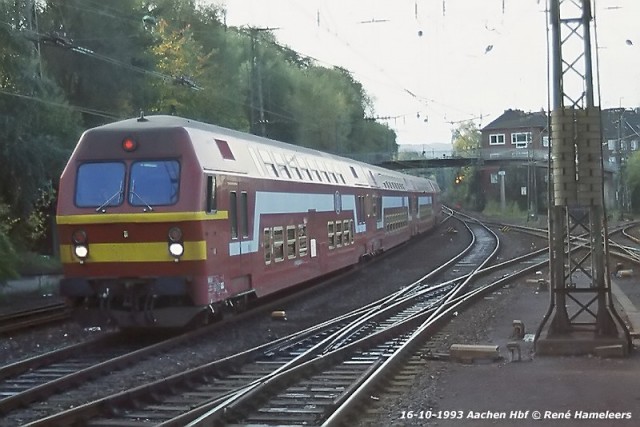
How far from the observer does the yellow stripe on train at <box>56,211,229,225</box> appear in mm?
12953

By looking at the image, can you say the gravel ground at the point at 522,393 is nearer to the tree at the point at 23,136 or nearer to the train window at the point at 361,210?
the train window at the point at 361,210

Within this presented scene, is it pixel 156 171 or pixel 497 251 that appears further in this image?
pixel 497 251

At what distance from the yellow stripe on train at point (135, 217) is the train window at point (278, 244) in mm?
3567

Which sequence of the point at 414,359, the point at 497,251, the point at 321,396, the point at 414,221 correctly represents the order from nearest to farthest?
the point at 321,396, the point at 414,359, the point at 497,251, the point at 414,221

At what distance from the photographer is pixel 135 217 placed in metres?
13.1

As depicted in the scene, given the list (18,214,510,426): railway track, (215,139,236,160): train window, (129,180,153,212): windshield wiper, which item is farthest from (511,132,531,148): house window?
(129,180,153,212): windshield wiper

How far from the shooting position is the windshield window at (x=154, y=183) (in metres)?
13.2

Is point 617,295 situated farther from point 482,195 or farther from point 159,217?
point 482,195

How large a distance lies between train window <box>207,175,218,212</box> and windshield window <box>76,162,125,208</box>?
4.21 ft

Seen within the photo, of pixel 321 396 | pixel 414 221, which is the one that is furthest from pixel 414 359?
pixel 414 221

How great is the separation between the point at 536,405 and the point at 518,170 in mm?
75423

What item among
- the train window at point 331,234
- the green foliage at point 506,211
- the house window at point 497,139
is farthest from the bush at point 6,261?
the house window at point 497,139

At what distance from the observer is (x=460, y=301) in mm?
17641

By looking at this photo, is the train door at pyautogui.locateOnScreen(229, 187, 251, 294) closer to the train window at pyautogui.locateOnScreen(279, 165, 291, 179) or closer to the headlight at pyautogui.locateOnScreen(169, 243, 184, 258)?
the headlight at pyautogui.locateOnScreen(169, 243, 184, 258)
